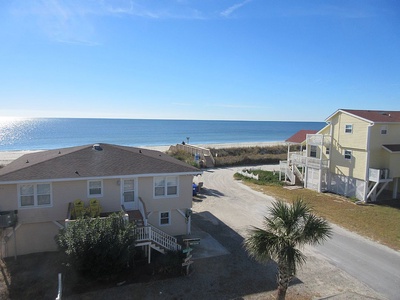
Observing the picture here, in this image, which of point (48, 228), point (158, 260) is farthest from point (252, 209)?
point (48, 228)

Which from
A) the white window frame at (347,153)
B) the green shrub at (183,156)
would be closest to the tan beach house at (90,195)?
the white window frame at (347,153)

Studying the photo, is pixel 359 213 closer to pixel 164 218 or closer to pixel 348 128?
pixel 348 128

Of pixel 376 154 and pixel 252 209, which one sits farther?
pixel 376 154

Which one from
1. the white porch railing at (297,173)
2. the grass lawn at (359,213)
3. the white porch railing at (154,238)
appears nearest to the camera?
the white porch railing at (154,238)

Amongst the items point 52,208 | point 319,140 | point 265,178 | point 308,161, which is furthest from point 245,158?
point 52,208

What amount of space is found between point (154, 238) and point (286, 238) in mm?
7000

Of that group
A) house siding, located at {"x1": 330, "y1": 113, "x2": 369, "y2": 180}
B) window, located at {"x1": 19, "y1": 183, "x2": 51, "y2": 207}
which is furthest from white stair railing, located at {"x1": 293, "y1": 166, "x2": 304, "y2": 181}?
window, located at {"x1": 19, "y1": 183, "x2": 51, "y2": 207}

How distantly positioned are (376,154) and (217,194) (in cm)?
1450

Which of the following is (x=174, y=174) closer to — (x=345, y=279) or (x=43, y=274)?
(x=43, y=274)

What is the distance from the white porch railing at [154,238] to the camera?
45.9 feet

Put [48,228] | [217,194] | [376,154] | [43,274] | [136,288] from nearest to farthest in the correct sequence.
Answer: [136,288], [43,274], [48,228], [376,154], [217,194]

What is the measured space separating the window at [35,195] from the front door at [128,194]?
3.64m

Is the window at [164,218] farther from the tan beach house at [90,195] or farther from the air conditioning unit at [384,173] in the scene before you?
the air conditioning unit at [384,173]

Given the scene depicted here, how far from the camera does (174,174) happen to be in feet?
54.6
